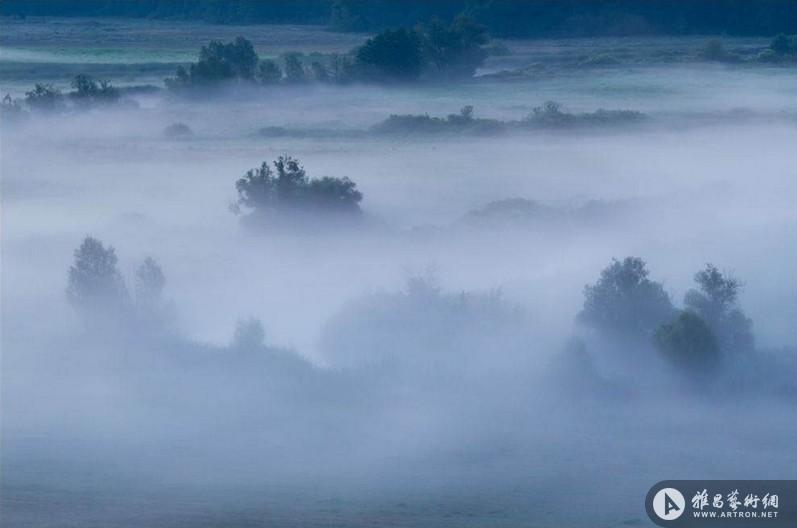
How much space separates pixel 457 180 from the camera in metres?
23.8

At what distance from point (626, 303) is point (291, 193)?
565cm

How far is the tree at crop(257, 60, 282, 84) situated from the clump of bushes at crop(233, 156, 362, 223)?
4.93 meters

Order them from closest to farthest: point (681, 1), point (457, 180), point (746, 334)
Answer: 1. point (746, 334)
2. point (457, 180)
3. point (681, 1)

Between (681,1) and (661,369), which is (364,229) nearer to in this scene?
(661,369)

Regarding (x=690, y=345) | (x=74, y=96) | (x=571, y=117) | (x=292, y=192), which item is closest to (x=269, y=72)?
(x=74, y=96)

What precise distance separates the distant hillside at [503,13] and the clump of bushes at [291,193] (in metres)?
6.57

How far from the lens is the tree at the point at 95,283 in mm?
18141

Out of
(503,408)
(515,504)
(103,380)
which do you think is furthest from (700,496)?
(103,380)

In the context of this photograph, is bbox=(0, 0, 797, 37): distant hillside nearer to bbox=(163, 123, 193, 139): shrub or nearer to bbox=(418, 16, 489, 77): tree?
bbox=(418, 16, 489, 77): tree

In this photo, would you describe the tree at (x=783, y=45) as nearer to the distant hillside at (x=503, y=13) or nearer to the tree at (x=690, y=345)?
the distant hillside at (x=503, y=13)

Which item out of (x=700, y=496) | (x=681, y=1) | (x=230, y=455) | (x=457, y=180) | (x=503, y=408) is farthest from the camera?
(x=681, y=1)

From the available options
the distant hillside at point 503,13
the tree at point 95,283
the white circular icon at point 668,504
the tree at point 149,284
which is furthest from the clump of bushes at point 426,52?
the white circular icon at point 668,504

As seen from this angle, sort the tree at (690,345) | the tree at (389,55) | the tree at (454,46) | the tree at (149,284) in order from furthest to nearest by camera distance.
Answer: the tree at (454,46)
the tree at (389,55)
the tree at (149,284)
the tree at (690,345)

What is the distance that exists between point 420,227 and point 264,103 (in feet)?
20.4
